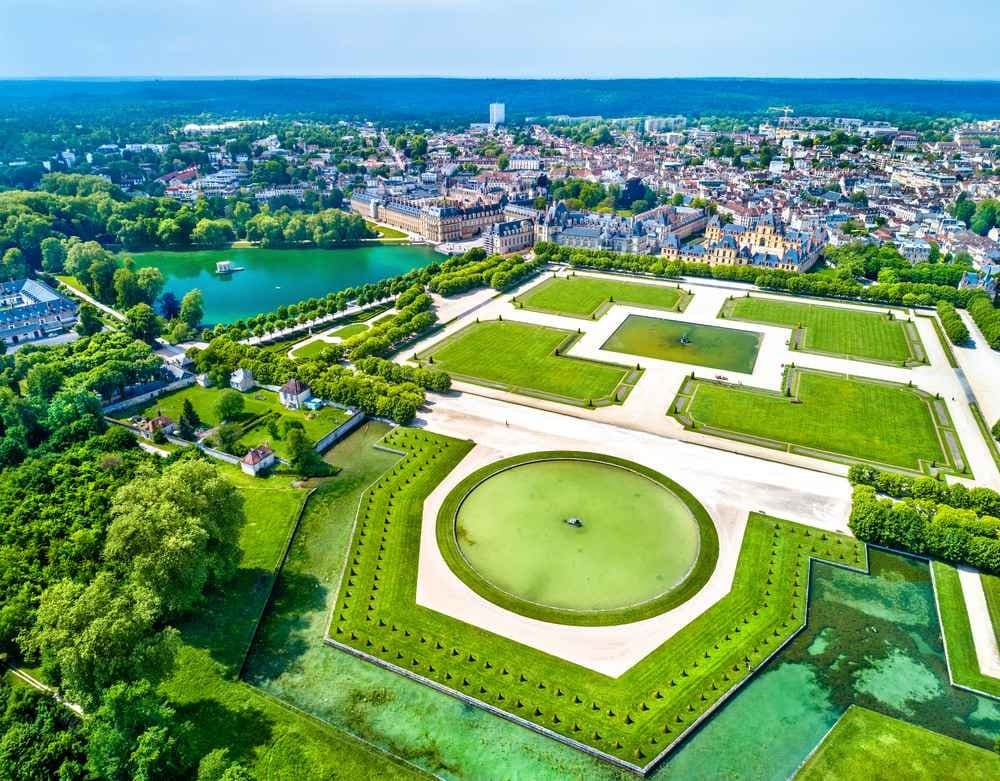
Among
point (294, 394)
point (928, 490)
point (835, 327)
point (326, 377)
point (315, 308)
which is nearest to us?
point (928, 490)

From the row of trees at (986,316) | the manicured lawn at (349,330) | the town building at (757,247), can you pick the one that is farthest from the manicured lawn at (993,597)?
the town building at (757,247)

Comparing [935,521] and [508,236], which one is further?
[508,236]

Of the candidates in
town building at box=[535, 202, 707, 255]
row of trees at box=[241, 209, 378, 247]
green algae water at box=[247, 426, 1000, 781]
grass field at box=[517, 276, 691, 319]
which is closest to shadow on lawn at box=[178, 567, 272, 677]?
green algae water at box=[247, 426, 1000, 781]

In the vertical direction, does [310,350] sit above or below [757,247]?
below

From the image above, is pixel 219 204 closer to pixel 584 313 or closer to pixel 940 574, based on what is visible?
pixel 584 313

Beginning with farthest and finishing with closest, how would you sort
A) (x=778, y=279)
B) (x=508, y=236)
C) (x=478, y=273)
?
(x=508, y=236) → (x=478, y=273) → (x=778, y=279)

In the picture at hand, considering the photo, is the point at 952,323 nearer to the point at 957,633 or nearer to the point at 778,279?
the point at 778,279

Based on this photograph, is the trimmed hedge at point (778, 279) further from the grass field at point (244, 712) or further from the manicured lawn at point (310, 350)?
the grass field at point (244, 712)

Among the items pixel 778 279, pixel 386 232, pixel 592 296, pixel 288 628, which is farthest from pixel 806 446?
pixel 386 232
